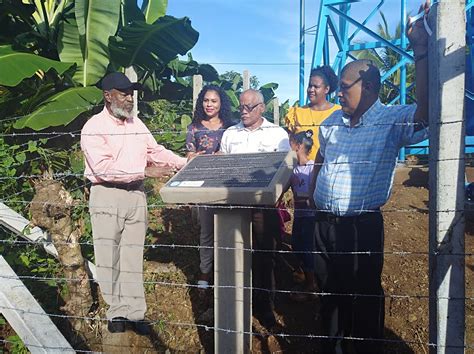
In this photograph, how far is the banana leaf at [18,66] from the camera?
14.1ft

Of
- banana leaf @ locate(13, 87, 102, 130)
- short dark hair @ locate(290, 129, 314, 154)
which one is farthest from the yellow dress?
banana leaf @ locate(13, 87, 102, 130)

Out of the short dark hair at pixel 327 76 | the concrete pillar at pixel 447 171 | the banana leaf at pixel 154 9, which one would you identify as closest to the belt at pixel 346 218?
the concrete pillar at pixel 447 171

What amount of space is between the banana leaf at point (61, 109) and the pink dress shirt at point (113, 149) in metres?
1.71

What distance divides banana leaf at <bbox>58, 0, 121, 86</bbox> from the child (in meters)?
3.50

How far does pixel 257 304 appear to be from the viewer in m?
3.21

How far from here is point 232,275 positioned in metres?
2.40

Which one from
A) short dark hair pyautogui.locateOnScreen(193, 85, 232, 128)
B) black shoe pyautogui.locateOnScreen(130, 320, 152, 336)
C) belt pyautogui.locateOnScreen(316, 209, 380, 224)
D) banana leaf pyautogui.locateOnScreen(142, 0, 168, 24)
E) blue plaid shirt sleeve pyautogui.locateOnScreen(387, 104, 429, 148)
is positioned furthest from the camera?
banana leaf pyautogui.locateOnScreen(142, 0, 168, 24)

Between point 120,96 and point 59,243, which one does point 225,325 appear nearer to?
point 59,243

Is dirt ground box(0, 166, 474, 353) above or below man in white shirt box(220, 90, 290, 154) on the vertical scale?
below

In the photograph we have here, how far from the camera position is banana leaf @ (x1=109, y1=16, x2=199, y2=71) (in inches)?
207

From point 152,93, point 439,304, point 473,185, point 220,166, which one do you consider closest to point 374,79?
point 220,166

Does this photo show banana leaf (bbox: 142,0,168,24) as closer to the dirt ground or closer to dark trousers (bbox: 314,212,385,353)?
the dirt ground

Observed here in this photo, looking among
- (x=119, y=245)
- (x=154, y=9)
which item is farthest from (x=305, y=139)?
(x=154, y=9)

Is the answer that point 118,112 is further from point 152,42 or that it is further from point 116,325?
point 152,42
